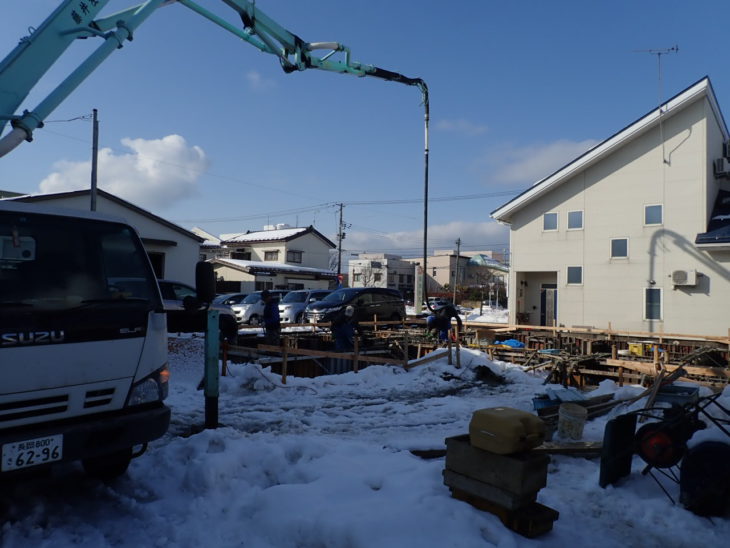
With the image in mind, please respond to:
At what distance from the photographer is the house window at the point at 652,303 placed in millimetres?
17172

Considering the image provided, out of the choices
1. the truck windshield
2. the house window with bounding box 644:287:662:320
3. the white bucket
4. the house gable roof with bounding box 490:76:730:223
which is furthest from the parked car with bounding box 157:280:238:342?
the house window with bounding box 644:287:662:320

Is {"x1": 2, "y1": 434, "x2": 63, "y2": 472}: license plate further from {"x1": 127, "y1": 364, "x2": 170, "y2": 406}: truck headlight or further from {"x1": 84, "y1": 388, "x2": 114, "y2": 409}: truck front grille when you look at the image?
{"x1": 127, "y1": 364, "x2": 170, "y2": 406}: truck headlight

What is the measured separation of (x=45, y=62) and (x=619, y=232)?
18.3m

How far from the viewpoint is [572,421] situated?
5.49 m

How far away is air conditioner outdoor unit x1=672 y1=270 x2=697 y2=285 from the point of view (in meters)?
16.2

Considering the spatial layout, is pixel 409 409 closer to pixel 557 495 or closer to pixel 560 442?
pixel 560 442

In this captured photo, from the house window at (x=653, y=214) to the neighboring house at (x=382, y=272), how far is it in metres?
41.9

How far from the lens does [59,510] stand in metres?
3.59

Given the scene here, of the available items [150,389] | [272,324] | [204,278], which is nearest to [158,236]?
[272,324]

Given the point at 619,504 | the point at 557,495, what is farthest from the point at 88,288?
the point at 619,504

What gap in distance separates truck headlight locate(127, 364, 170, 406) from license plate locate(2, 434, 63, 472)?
1.83 ft

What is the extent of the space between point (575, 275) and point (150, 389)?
1851cm

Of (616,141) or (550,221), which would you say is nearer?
(616,141)

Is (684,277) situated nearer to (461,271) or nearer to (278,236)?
(278,236)
